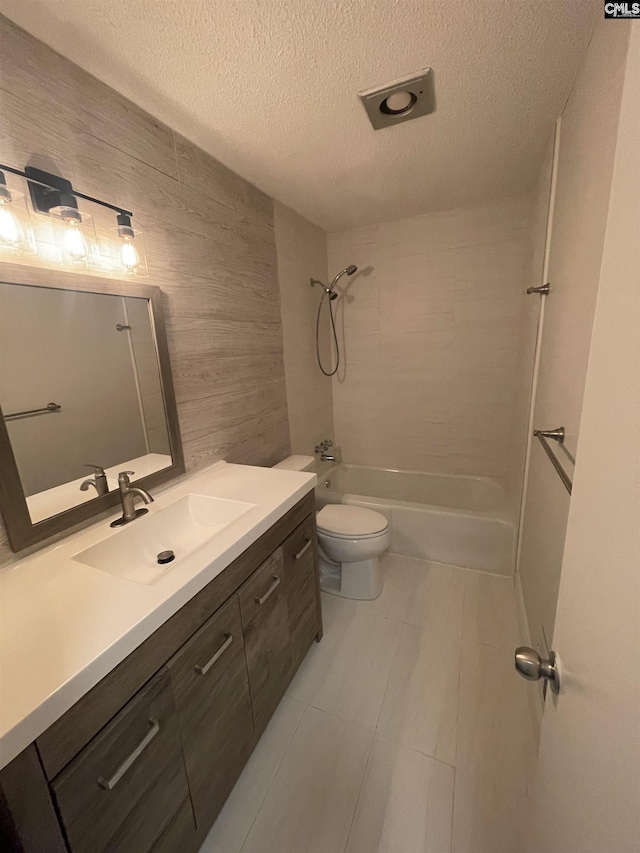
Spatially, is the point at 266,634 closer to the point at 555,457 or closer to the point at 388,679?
the point at 388,679

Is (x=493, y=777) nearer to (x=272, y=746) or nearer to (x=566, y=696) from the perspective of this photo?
(x=272, y=746)

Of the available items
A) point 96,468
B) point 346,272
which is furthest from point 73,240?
point 346,272

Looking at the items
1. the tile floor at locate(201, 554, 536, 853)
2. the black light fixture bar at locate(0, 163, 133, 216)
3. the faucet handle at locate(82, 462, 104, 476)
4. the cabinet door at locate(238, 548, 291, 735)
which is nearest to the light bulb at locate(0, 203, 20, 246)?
the black light fixture bar at locate(0, 163, 133, 216)

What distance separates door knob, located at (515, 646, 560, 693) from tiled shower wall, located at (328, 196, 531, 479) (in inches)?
83.8

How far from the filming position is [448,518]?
7.02 feet

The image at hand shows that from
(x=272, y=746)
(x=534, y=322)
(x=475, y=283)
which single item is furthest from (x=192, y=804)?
(x=475, y=283)

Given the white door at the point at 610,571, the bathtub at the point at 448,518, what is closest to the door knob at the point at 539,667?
the white door at the point at 610,571

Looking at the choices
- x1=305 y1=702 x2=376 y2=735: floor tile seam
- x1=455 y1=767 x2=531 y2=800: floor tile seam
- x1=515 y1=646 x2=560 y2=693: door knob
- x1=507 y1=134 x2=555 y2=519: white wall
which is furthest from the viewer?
x1=507 y1=134 x2=555 y2=519: white wall

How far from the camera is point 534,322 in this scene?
1746 millimetres

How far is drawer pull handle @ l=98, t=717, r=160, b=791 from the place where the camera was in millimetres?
685

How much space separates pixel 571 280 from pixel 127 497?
169cm

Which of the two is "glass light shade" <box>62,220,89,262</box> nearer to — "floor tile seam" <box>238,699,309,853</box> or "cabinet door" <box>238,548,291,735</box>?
"cabinet door" <box>238,548,291,735</box>

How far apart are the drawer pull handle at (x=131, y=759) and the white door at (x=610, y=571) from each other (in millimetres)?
788

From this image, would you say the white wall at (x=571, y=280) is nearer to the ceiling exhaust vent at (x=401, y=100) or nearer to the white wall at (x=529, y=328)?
the white wall at (x=529, y=328)
